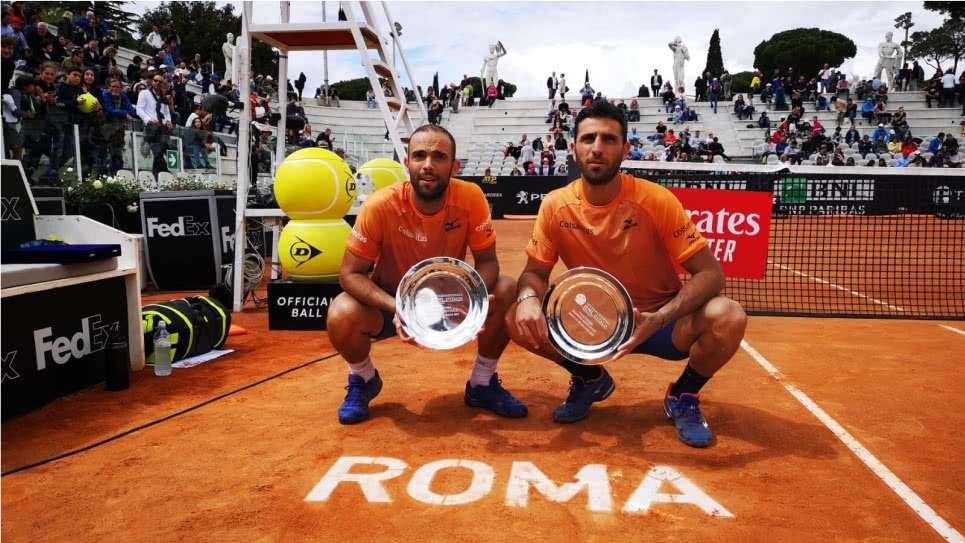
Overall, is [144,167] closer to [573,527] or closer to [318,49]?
[318,49]

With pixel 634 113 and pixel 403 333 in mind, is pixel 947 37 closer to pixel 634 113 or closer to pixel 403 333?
pixel 634 113

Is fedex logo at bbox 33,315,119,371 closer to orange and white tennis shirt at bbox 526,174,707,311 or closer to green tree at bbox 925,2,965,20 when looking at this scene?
orange and white tennis shirt at bbox 526,174,707,311

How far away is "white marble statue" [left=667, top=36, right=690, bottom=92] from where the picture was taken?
35.7m

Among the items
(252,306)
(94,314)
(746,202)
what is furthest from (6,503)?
(746,202)

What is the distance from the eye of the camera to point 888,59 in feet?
112

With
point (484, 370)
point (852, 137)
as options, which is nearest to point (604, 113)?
point (484, 370)

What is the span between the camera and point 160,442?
3.79 m

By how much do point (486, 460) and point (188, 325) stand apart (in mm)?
3154

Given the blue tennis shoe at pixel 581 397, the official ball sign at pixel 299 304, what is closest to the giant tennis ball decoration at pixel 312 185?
the official ball sign at pixel 299 304

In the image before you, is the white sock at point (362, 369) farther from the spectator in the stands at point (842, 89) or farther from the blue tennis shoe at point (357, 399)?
the spectator in the stands at point (842, 89)

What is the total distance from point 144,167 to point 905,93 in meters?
34.8

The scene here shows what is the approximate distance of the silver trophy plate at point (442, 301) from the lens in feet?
11.8

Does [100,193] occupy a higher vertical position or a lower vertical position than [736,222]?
higher

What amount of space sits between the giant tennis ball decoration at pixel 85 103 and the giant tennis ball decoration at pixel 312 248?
606 centimetres
